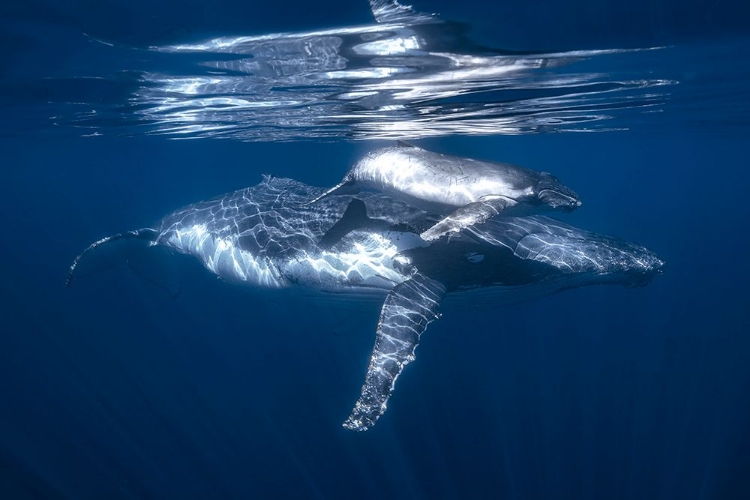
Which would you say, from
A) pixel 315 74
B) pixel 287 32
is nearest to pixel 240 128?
pixel 315 74

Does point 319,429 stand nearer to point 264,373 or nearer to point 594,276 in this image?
point 264,373

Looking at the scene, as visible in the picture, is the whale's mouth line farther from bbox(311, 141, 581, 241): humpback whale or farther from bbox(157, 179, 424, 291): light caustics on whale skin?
bbox(157, 179, 424, 291): light caustics on whale skin

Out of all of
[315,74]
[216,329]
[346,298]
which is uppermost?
[315,74]

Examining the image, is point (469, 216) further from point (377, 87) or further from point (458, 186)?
point (377, 87)

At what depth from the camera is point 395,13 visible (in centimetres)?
736

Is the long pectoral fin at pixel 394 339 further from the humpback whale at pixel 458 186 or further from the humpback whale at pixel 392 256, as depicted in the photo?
the humpback whale at pixel 458 186

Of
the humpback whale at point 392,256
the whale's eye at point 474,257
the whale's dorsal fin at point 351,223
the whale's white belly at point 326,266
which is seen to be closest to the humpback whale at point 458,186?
the humpback whale at point 392,256

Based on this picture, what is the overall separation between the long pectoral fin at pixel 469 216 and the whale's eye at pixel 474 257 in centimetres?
98

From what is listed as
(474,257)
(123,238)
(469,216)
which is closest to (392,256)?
(474,257)

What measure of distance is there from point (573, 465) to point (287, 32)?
509 inches

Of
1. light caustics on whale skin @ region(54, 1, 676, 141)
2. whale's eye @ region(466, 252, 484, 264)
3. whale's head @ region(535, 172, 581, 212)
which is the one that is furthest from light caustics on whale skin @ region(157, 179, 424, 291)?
light caustics on whale skin @ region(54, 1, 676, 141)

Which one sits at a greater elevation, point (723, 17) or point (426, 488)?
point (723, 17)

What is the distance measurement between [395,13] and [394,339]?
17.7ft

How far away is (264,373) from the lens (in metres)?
17.4
